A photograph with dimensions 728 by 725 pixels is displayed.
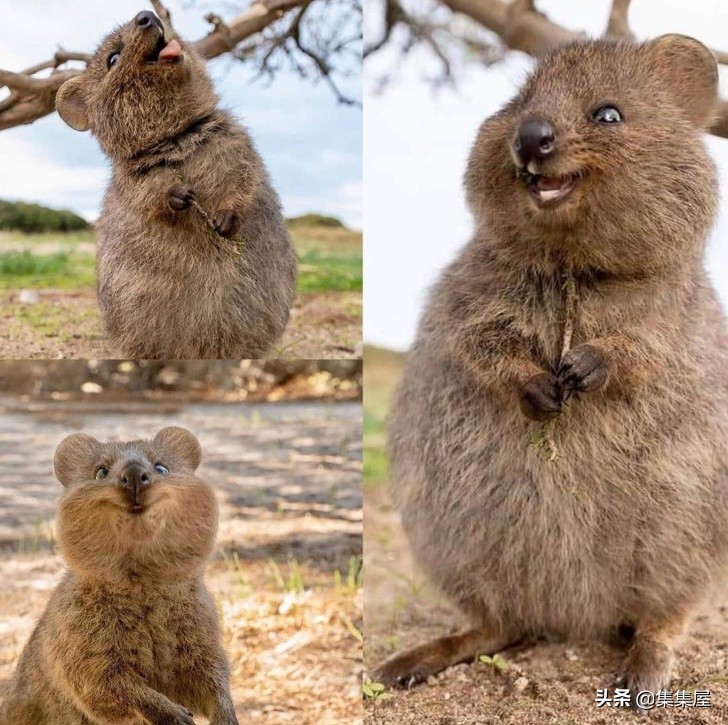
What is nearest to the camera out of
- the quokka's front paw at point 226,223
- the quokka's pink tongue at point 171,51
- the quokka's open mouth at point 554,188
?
the quokka's open mouth at point 554,188

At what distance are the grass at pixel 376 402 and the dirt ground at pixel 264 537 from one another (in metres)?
1.24

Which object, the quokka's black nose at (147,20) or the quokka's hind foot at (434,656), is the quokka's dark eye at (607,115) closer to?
the quokka's black nose at (147,20)

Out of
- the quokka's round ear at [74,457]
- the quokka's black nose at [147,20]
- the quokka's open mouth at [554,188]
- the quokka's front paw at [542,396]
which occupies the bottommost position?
the quokka's round ear at [74,457]

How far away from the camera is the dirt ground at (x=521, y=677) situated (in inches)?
99.0

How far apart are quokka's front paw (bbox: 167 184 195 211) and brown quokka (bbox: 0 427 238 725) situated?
0.59 meters

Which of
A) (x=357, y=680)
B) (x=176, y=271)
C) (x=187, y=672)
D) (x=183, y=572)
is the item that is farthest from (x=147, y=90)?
(x=357, y=680)

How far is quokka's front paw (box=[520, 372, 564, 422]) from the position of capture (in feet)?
7.76

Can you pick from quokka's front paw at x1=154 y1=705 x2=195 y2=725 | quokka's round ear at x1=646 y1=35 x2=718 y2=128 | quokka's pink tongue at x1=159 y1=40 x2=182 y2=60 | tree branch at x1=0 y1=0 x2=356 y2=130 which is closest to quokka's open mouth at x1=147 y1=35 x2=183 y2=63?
quokka's pink tongue at x1=159 y1=40 x2=182 y2=60

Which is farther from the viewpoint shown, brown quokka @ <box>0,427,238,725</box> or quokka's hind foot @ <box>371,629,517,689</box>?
quokka's hind foot @ <box>371,629,517,689</box>

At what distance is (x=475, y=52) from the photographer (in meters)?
3.50

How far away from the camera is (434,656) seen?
2.79 meters

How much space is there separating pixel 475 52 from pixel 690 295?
141cm

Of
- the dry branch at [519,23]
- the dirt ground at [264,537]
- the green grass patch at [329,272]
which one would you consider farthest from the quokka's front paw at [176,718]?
the dry branch at [519,23]

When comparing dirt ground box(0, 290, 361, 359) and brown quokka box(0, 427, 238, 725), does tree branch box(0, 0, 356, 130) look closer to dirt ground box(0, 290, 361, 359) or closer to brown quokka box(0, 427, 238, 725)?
dirt ground box(0, 290, 361, 359)
